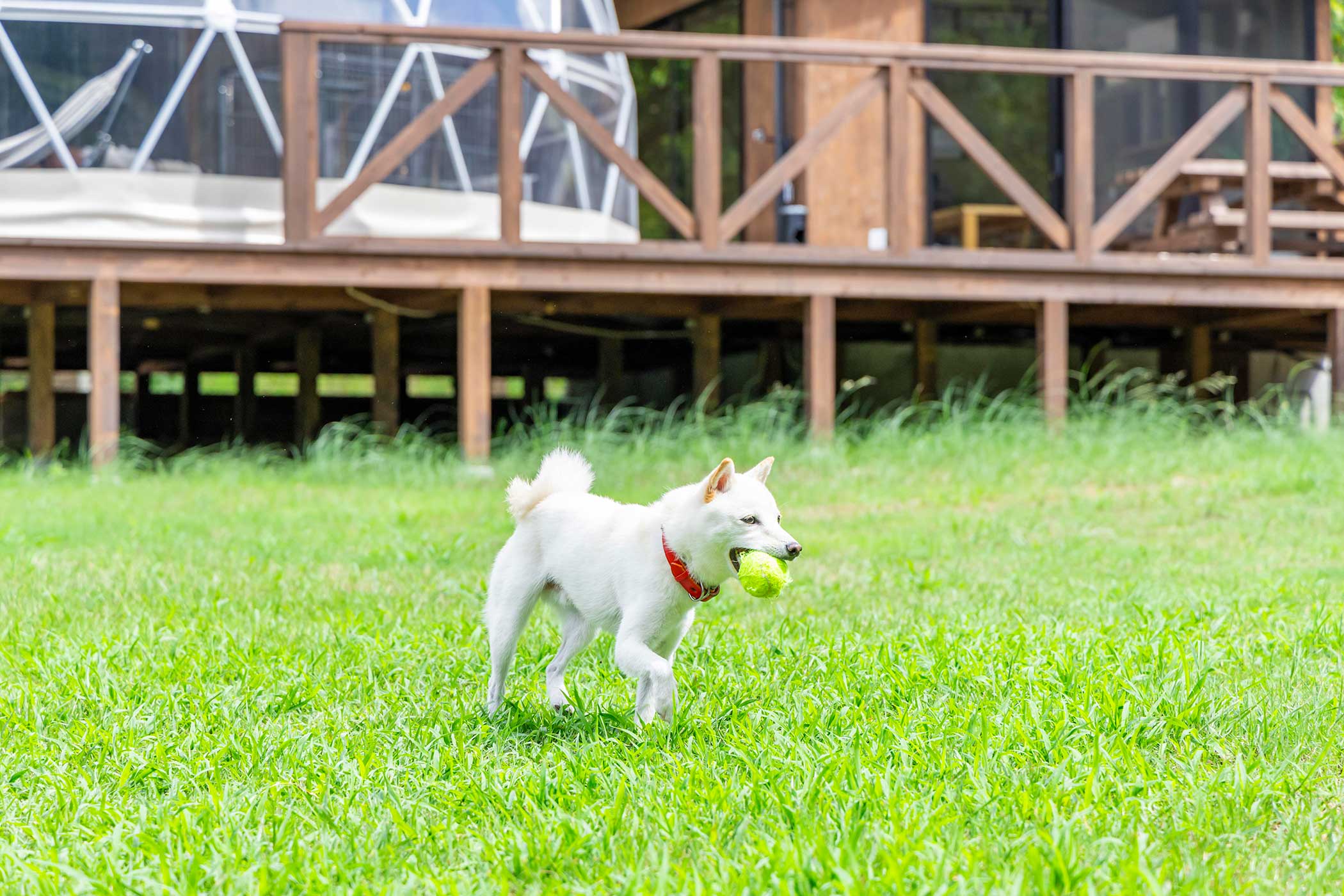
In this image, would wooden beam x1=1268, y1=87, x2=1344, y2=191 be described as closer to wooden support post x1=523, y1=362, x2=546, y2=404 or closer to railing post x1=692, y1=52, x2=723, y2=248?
railing post x1=692, y1=52, x2=723, y2=248

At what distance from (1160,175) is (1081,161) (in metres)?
0.50

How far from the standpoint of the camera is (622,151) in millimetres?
9117

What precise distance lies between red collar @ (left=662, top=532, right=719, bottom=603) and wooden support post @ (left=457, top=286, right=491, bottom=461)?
5.90 metres

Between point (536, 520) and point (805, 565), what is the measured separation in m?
2.57

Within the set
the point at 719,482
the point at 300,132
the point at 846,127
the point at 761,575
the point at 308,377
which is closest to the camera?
the point at 761,575

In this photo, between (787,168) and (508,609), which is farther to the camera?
(787,168)

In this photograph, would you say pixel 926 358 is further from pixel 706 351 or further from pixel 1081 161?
pixel 1081 161

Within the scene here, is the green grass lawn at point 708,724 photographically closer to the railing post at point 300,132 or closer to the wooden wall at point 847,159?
the railing post at point 300,132

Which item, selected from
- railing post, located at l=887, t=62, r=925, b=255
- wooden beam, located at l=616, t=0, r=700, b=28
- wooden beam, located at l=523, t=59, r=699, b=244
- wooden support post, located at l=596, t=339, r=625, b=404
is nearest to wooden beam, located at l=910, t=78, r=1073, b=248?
railing post, located at l=887, t=62, r=925, b=255

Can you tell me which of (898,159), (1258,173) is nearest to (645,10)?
(898,159)

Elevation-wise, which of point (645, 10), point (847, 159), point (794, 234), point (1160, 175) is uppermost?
point (645, 10)

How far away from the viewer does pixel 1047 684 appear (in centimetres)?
350

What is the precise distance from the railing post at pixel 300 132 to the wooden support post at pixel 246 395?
4.65m

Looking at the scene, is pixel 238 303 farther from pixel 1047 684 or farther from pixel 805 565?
pixel 1047 684
